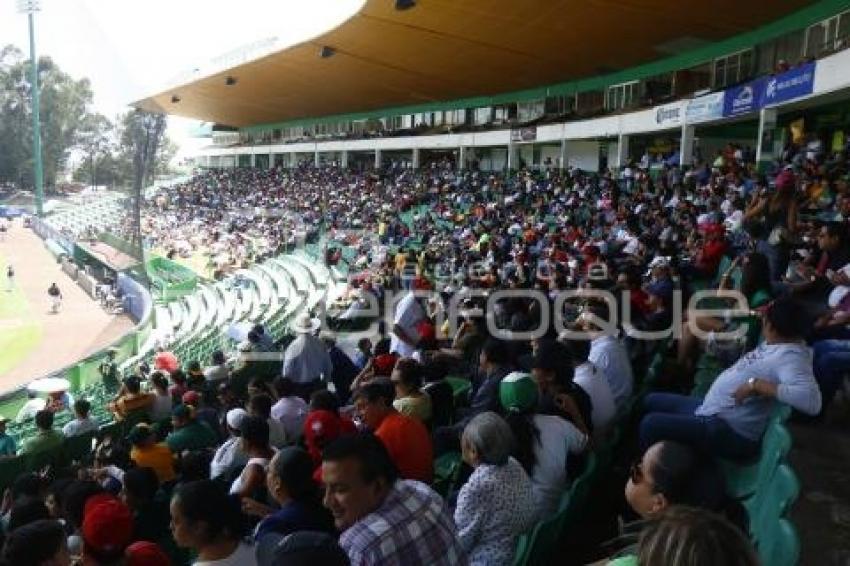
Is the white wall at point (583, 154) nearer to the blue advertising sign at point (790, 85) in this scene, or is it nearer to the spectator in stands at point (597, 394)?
the blue advertising sign at point (790, 85)

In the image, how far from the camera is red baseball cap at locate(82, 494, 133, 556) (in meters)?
2.74

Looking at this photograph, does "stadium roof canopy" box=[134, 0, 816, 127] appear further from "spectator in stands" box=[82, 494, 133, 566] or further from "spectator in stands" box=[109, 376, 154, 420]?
"spectator in stands" box=[82, 494, 133, 566]

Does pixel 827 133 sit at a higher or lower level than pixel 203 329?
higher

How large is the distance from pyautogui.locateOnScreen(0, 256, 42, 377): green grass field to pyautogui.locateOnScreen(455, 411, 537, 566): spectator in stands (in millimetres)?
20370

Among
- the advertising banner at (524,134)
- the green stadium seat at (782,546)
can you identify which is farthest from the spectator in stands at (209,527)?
the advertising banner at (524,134)

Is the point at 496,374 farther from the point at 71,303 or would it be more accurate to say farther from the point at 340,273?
the point at 71,303

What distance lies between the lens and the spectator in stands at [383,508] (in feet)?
7.63

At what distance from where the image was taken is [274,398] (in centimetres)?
662

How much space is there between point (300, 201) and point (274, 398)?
31982mm

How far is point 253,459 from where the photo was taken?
4.05 meters

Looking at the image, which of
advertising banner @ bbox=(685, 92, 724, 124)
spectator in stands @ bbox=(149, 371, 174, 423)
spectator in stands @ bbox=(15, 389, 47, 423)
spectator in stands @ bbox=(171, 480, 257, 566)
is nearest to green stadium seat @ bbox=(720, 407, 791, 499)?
spectator in stands @ bbox=(171, 480, 257, 566)

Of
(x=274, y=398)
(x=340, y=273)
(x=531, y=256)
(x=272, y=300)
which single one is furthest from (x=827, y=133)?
(x=274, y=398)

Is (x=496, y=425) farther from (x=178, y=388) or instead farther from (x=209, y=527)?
(x=178, y=388)

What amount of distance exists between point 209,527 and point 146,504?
1.69 meters
